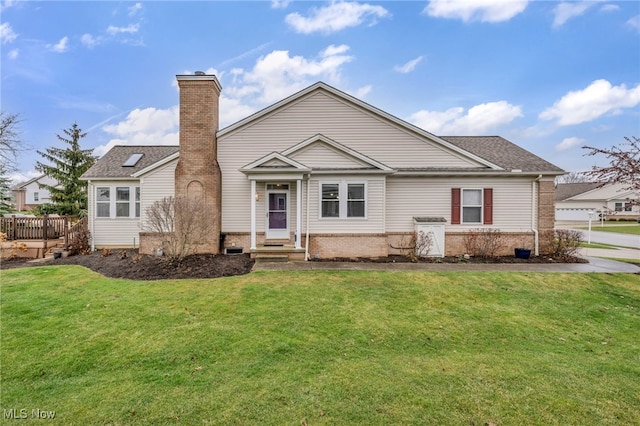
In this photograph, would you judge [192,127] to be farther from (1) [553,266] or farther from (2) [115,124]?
(2) [115,124]

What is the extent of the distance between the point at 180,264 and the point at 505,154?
50.2ft

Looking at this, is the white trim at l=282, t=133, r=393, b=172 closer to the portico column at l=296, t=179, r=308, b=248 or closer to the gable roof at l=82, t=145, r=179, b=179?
the portico column at l=296, t=179, r=308, b=248

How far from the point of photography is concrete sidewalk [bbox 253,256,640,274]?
30.6 feet

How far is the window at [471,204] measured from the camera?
12125 mm

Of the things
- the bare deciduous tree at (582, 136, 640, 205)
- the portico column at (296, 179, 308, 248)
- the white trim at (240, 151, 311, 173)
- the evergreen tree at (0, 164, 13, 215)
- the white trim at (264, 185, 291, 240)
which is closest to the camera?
the bare deciduous tree at (582, 136, 640, 205)

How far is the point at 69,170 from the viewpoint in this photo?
20562mm

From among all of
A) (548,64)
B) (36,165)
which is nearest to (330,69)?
(548,64)

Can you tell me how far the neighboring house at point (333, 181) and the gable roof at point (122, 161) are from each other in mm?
2064

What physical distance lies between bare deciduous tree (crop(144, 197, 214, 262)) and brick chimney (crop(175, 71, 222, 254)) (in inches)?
65.8

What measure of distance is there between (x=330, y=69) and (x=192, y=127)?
1124 cm

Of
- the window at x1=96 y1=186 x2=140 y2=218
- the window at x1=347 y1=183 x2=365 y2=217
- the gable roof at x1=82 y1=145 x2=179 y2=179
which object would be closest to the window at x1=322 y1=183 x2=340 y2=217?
the window at x1=347 y1=183 x2=365 y2=217

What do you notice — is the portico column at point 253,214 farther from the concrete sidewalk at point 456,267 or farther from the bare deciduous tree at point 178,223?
the bare deciduous tree at point 178,223

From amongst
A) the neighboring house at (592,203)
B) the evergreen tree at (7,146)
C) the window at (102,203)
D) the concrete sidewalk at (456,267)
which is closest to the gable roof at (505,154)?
the concrete sidewalk at (456,267)

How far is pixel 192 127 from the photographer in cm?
1159
